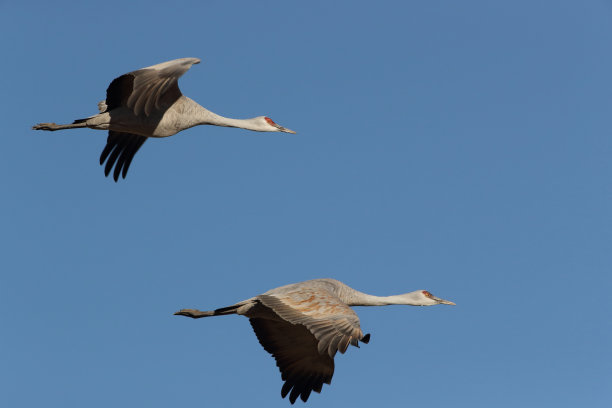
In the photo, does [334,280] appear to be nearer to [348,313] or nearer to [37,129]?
[348,313]

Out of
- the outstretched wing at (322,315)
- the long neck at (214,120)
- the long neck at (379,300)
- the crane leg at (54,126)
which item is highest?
the long neck at (214,120)

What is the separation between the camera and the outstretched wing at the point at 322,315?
39.4 feet

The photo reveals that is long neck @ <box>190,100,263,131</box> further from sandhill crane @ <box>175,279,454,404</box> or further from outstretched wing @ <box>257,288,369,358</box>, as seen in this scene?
outstretched wing @ <box>257,288,369,358</box>

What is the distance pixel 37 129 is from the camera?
594 inches

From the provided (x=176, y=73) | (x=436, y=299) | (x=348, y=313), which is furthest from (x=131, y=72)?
(x=436, y=299)

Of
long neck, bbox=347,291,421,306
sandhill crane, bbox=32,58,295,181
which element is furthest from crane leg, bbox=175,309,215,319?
sandhill crane, bbox=32,58,295,181

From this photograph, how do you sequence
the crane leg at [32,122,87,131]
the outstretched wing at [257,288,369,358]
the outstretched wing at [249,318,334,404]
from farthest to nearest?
1. the crane leg at [32,122,87,131]
2. the outstretched wing at [249,318,334,404]
3. the outstretched wing at [257,288,369,358]

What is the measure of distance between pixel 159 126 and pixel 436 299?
4458 millimetres

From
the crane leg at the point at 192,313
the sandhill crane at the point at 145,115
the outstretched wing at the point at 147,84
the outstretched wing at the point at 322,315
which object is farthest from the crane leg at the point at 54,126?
the outstretched wing at the point at 322,315

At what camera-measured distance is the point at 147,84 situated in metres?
13.6

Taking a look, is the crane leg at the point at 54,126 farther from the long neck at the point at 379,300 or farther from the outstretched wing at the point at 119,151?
the long neck at the point at 379,300

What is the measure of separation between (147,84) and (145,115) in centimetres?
88

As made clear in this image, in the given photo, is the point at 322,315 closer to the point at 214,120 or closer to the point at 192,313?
the point at 192,313

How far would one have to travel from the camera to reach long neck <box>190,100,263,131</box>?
1499cm
